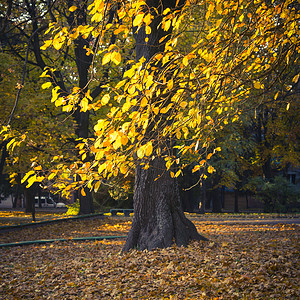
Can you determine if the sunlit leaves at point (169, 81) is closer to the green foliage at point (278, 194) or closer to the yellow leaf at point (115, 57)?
the yellow leaf at point (115, 57)

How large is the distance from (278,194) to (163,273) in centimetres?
1948

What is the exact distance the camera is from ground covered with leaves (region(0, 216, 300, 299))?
5215mm

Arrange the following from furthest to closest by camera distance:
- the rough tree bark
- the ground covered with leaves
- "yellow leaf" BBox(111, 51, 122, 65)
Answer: the rough tree bark → the ground covered with leaves → "yellow leaf" BBox(111, 51, 122, 65)

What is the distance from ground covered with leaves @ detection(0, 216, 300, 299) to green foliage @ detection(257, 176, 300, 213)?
1542 centimetres

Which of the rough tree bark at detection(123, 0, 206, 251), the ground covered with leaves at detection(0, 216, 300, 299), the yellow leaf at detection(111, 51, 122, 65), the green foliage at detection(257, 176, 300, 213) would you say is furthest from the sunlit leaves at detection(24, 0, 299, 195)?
the green foliage at detection(257, 176, 300, 213)

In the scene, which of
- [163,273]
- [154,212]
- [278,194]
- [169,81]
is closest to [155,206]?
[154,212]

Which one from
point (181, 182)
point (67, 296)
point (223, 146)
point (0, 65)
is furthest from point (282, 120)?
point (67, 296)

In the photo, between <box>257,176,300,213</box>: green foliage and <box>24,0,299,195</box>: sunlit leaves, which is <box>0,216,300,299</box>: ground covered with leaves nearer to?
<box>24,0,299,195</box>: sunlit leaves

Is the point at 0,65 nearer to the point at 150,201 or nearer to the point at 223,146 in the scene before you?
the point at 150,201

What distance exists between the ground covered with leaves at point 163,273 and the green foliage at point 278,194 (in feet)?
50.6

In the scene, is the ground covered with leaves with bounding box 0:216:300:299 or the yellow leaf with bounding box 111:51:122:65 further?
the ground covered with leaves with bounding box 0:216:300:299

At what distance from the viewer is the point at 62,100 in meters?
3.75

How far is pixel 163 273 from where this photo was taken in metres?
6.02

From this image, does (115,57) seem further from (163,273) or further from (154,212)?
(154,212)
